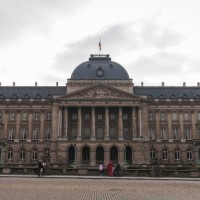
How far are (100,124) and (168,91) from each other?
20.6 meters

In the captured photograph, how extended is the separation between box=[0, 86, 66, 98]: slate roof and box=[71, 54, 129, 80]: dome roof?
7429mm

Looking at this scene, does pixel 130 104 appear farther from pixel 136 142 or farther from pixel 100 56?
pixel 100 56

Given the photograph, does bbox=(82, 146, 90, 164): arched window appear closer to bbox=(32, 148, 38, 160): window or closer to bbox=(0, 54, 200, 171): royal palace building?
bbox=(0, 54, 200, 171): royal palace building

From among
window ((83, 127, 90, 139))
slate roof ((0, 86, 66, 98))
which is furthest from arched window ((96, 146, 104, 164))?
slate roof ((0, 86, 66, 98))

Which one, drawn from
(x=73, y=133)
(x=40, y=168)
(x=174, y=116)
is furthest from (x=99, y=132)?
(x=40, y=168)

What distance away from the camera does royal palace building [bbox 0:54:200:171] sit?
75250 millimetres

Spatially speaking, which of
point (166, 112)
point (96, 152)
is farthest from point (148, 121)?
point (96, 152)

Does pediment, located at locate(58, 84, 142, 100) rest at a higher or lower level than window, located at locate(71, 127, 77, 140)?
higher

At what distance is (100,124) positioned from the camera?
78.8 metres

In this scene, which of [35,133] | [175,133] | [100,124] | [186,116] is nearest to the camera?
[100,124]

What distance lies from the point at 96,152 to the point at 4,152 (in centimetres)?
2230

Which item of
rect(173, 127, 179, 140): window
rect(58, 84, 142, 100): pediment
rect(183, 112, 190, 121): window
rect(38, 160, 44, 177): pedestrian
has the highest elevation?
rect(58, 84, 142, 100): pediment

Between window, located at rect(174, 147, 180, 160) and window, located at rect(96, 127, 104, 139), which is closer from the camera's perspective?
window, located at rect(96, 127, 104, 139)

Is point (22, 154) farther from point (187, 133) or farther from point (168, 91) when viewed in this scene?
point (187, 133)
